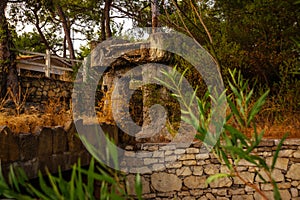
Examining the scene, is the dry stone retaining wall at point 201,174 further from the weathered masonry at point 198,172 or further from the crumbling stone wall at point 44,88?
the crumbling stone wall at point 44,88

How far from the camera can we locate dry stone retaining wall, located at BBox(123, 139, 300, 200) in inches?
212

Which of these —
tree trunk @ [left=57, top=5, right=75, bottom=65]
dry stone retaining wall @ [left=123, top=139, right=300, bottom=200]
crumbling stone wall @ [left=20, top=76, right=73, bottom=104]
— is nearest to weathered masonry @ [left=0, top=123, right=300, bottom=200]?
dry stone retaining wall @ [left=123, top=139, right=300, bottom=200]

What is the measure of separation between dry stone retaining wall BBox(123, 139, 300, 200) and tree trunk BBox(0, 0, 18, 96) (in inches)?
192

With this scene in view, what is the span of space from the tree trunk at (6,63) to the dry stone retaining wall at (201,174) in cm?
487

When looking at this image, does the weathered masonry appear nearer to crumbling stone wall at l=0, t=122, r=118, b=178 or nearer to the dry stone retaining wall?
the dry stone retaining wall

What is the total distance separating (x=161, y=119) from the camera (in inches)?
242

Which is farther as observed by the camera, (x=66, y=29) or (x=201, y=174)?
(x=66, y=29)

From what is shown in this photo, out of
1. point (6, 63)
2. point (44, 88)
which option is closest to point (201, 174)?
point (44, 88)

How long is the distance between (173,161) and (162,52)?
1.64 metres

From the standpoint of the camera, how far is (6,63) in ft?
31.3

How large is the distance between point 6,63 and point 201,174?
5.96 metres

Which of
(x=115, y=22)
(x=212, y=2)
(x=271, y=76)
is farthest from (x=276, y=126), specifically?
(x=115, y=22)

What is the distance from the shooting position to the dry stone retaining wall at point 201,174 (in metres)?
5.38

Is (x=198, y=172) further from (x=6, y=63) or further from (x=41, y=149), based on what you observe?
(x=6, y=63)
